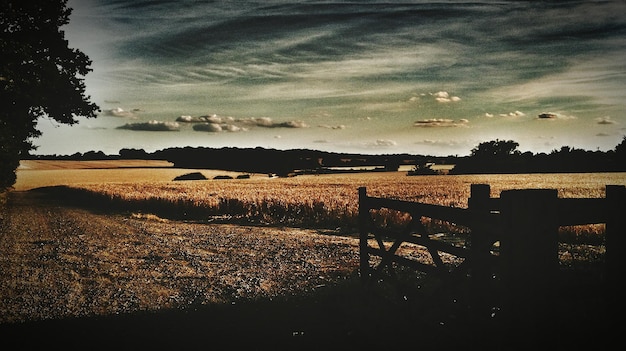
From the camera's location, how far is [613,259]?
16.0 ft

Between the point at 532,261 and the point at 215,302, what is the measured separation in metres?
5.49

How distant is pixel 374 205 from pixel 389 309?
5.71 ft

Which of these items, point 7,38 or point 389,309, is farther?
point 7,38

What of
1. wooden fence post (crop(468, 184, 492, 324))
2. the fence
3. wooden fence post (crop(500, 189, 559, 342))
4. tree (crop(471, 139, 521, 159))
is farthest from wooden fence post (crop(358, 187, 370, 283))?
tree (crop(471, 139, 521, 159))

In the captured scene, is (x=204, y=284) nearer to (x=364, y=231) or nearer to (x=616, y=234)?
(x=364, y=231)

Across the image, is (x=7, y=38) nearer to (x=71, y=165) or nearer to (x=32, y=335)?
(x=32, y=335)

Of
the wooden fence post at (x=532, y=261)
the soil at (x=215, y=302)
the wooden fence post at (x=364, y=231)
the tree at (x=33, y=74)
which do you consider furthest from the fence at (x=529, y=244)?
the tree at (x=33, y=74)

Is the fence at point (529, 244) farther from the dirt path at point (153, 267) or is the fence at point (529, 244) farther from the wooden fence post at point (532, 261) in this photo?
the dirt path at point (153, 267)

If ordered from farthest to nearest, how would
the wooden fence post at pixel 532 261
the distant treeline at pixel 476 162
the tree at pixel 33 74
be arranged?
the distant treeline at pixel 476 162 < the tree at pixel 33 74 < the wooden fence post at pixel 532 261

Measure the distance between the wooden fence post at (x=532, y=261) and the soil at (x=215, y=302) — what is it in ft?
0.58

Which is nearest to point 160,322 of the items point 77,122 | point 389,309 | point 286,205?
point 389,309

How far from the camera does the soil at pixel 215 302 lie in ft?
19.5

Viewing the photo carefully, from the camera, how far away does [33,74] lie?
27.4 metres

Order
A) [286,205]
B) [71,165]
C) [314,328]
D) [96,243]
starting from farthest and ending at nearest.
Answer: [71,165], [286,205], [96,243], [314,328]
